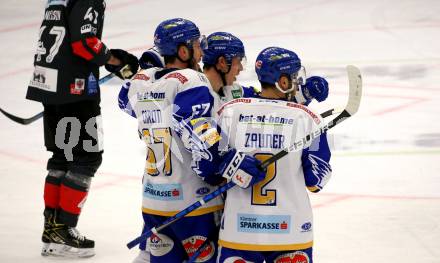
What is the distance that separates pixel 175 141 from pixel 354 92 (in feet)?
2.68

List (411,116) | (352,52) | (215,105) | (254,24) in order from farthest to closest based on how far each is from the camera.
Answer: (254,24)
(352,52)
(411,116)
(215,105)

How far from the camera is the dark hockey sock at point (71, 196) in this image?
5547 millimetres

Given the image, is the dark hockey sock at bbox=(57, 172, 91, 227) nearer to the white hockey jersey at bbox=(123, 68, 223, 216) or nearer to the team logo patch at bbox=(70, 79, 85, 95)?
the team logo patch at bbox=(70, 79, 85, 95)

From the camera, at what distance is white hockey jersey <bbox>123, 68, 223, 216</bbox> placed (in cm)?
421

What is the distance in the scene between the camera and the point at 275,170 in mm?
3873

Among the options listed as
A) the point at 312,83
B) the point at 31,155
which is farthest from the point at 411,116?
the point at 312,83

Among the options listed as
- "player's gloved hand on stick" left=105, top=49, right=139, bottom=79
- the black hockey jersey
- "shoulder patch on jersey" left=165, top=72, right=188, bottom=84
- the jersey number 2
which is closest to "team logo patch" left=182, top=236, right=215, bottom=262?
the jersey number 2

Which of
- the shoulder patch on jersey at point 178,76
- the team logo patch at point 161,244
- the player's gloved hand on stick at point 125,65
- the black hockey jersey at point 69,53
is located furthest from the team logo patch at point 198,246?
the black hockey jersey at point 69,53

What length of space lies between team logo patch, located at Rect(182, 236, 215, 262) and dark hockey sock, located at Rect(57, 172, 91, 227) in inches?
54.2

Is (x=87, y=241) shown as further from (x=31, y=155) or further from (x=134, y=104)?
(x=31, y=155)

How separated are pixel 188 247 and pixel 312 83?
94 cm

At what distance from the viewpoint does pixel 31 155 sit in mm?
7527

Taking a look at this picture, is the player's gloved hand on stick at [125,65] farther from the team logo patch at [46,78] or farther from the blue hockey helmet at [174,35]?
the blue hockey helmet at [174,35]

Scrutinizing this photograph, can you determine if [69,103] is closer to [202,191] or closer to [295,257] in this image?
[202,191]
